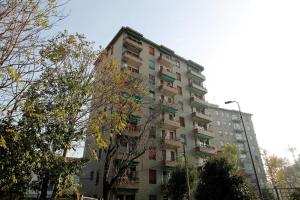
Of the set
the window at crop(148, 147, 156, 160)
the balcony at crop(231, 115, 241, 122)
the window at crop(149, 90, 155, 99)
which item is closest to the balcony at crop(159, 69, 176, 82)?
the window at crop(149, 90, 155, 99)

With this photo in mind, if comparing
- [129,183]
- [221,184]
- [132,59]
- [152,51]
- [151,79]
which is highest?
[152,51]

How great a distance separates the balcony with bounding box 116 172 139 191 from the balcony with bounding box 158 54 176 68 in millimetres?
19032

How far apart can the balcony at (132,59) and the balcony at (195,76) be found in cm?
1148

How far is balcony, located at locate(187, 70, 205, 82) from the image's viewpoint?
127ft

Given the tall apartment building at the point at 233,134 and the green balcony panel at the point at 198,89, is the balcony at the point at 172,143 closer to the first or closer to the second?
the green balcony panel at the point at 198,89

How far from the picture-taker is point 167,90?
32.5 metres

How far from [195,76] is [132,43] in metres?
14.1

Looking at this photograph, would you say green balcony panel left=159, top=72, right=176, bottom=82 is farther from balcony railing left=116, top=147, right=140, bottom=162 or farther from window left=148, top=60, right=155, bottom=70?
balcony railing left=116, top=147, right=140, bottom=162

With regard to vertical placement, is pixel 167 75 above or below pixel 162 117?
above

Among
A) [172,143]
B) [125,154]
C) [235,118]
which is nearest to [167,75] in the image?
[172,143]

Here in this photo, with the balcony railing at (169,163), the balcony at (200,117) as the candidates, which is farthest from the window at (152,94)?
the balcony railing at (169,163)

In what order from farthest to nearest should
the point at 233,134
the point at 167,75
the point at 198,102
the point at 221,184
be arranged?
the point at 233,134 < the point at 198,102 < the point at 167,75 < the point at 221,184

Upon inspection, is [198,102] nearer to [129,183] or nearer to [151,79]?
[151,79]

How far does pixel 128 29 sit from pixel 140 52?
12.7 ft
